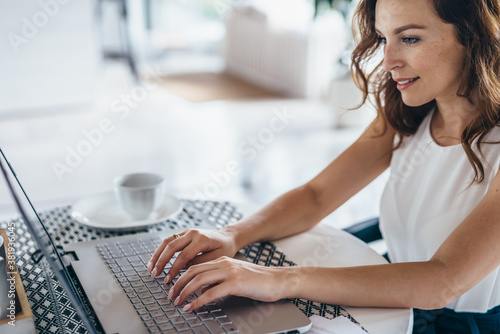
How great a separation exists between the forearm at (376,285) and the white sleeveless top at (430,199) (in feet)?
0.75

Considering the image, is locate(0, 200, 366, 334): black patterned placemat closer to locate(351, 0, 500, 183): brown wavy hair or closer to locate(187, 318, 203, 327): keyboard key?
locate(187, 318, 203, 327): keyboard key

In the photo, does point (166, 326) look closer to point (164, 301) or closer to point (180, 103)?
point (164, 301)

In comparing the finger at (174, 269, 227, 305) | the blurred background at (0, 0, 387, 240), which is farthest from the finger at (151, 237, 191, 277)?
the blurred background at (0, 0, 387, 240)

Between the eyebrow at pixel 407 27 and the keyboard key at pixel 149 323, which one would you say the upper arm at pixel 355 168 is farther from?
the keyboard key at pixel 149 323

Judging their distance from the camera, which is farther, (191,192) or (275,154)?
(275,154)

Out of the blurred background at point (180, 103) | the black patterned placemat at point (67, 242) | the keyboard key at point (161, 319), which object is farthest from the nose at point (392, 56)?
the blurred background at point (180, 103)

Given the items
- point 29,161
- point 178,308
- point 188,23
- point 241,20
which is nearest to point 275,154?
point 29,161

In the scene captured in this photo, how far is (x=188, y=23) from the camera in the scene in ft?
23.6

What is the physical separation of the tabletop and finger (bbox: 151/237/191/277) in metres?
0.15

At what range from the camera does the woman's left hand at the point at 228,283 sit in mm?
929

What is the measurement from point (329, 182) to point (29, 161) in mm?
2815

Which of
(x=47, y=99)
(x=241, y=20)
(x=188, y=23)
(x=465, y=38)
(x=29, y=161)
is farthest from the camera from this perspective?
(x=188, y=23)

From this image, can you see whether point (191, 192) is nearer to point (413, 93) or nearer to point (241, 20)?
point (413, 93)

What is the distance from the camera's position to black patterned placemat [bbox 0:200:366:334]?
94cm
